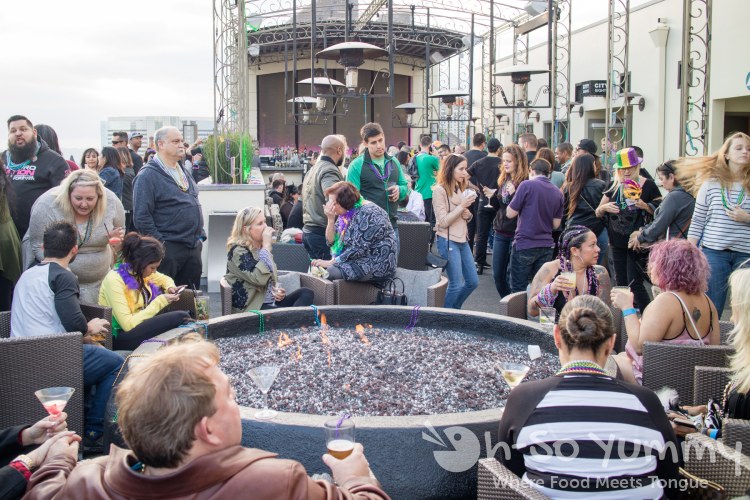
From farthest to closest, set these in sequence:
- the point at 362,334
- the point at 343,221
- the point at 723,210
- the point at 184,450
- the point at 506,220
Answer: the point at 506,220 → the point at 343,221 → the point at 723,210 → the point at 362,334 → the point at 184,450

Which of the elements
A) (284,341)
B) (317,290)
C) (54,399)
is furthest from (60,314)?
(317,290)

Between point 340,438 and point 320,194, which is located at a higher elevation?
point 320,194

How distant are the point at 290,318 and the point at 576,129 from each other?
1431 centimetres

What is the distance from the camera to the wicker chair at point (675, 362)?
3.61m

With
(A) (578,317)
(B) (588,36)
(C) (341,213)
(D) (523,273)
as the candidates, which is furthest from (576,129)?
(A) (578,317)

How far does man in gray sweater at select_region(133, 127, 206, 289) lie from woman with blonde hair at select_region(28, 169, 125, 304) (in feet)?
1.37

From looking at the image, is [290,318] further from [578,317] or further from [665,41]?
[665,41]

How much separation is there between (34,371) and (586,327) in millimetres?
2787

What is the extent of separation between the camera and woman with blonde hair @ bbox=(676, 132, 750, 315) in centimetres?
527

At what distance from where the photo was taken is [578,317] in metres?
2.58

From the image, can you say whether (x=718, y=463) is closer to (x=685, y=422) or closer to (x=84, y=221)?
(x=685, y=422)

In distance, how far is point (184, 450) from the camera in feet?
5.88

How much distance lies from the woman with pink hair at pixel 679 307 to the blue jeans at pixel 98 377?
2.71 m

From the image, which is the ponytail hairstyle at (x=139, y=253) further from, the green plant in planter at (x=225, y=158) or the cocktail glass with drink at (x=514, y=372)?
the green plant in planter at (x=225, y=158)
